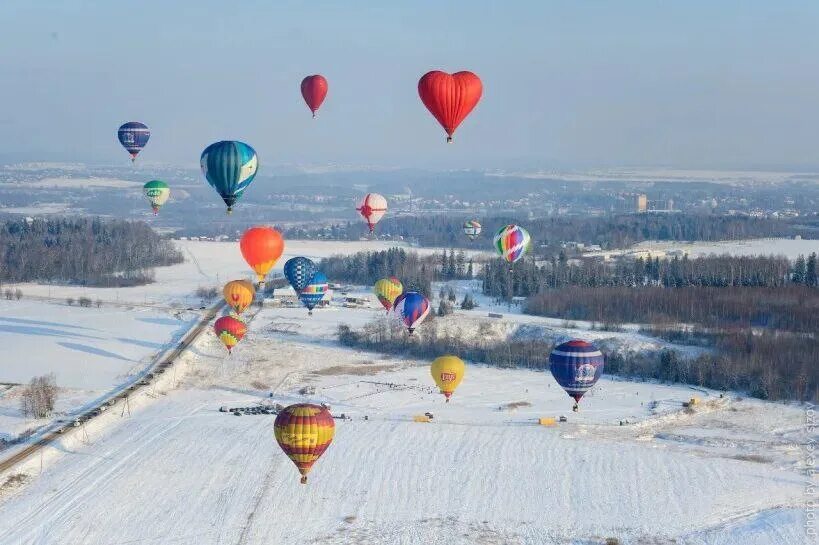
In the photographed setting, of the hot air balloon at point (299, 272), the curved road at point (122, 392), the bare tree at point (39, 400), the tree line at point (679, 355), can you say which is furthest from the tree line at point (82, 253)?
the bare tree at point (39, 400)

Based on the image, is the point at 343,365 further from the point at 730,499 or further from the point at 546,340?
the point at 730,499

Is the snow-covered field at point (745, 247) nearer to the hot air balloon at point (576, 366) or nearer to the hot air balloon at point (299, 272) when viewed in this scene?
the hot air balloon at point (299, 272)

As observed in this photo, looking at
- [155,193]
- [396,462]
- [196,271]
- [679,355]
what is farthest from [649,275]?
[396,462]

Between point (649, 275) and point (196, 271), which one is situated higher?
point (649, 275)

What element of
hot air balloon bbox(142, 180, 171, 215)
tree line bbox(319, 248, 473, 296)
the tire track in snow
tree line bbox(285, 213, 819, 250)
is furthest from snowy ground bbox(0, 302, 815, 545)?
tree line bbox(285, 213, 819, 250)

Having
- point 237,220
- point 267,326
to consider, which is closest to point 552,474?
point 267,326

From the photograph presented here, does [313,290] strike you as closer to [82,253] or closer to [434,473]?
[434,473]
